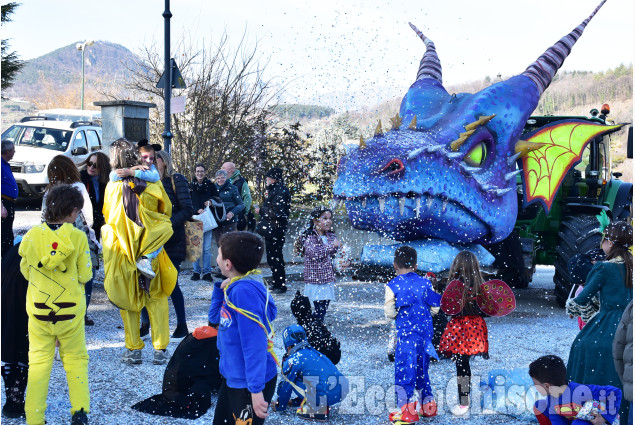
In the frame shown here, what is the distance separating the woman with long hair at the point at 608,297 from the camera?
4.30 meters

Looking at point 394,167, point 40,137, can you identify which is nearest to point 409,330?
point 394,167

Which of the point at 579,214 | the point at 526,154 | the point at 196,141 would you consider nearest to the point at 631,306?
the point at 526,154

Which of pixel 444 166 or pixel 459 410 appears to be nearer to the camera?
pixel 459 410

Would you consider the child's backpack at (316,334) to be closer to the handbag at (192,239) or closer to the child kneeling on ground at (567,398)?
the handbag at (192,239)

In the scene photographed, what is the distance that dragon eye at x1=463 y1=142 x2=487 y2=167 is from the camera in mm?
6707

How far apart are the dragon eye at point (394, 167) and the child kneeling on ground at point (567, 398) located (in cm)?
278

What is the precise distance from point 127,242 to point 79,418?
61.1 inches

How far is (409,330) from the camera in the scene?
453 cm

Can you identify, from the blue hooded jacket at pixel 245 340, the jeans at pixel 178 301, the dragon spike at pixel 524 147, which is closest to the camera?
the blue hooded jacket at pixel 245 340

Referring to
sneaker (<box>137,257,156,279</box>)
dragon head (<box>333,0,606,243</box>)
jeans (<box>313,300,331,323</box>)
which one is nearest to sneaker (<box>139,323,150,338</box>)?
sneaker (<box>137,257,156,279</box>)

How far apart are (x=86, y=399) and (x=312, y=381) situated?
142 cm

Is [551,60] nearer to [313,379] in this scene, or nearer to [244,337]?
[313,379]

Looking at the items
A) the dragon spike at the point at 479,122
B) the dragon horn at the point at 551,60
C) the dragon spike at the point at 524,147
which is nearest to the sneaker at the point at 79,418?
the dragon spike at the point at 479,122

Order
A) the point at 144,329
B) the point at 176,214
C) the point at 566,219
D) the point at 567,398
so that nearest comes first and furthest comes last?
the point at 567,398 → the point at 176,214 → the point at 144,329 → the point at 566,219
